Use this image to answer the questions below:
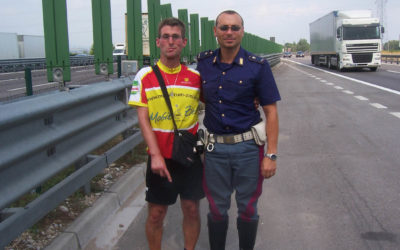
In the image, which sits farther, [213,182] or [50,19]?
[50,19]

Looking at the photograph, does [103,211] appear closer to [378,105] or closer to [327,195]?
[327,195]

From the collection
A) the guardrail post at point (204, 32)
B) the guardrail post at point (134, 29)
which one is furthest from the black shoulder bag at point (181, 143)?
the guardrail post at point (204, 32)

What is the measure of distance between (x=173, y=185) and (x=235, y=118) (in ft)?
2.08

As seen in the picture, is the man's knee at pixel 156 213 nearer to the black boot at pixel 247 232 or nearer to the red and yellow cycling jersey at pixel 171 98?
the red and yellow cycling jersey at pixel 171 98

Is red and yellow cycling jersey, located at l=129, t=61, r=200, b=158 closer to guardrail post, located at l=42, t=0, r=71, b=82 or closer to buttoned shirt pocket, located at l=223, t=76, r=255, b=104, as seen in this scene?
buttoned shirt pocket, located at l=223, t=76, r=255, b=104

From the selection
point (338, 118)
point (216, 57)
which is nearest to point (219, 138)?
point (216, 57)

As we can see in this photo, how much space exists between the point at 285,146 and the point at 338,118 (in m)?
3.29

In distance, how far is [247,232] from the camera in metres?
3.31

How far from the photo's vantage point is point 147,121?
10.00 feet

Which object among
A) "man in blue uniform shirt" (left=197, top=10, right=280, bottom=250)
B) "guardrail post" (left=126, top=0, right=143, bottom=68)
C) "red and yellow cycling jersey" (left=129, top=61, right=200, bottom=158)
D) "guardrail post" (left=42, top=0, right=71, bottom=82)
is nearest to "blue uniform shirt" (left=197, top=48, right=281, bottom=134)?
"man in blue uniform shirt" (left=197, top=10, right=280, bottom=250)

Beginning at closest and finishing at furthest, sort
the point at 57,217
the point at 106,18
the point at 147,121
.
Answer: the point at 147,121
the point at 57,217
the point at 106,18

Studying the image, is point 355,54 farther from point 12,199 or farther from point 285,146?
point 12,199

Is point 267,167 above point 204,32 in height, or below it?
below

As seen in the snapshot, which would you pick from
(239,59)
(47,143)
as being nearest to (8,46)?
(47,143)
